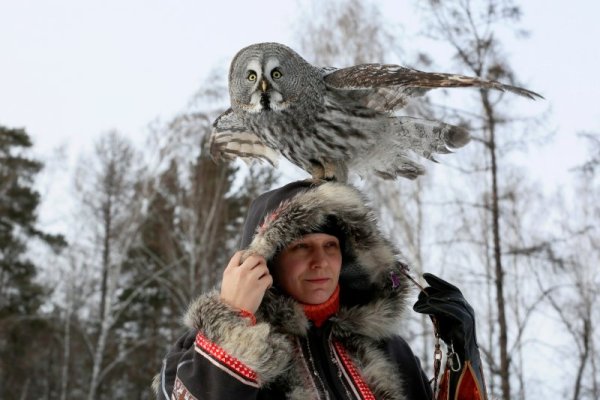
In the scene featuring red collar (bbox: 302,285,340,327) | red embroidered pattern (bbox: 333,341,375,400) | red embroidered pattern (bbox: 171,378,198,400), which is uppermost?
red collar (bbox: 302,285,340,327)

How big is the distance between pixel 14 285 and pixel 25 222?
170 centimetres

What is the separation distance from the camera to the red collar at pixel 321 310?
206 cm

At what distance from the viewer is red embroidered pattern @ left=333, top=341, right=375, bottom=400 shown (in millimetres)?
1944

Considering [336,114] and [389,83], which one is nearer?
[389,83]

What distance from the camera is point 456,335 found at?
6.83 ft

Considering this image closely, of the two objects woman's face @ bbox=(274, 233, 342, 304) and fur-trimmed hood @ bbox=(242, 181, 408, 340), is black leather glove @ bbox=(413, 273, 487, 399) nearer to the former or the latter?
fur-trimmed hood @ bbox=(242, 181, 408, 340)

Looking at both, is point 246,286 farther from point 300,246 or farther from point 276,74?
point 276,74

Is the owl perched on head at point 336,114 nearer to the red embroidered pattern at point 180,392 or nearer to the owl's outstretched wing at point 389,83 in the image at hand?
the owl's outstretched wing at point 389,83

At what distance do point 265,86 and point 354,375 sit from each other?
1373 mm

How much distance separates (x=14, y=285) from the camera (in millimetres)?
17953

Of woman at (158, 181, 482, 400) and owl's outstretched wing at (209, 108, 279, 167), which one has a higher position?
owl's outstretched wing at (209, 108, 279, 167)

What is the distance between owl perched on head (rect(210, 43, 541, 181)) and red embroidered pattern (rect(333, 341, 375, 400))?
79cm

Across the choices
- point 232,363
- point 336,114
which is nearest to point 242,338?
point 232,363

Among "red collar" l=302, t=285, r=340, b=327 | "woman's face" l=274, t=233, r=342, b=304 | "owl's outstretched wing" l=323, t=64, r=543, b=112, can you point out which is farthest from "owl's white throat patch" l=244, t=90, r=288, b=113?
"red collar" l=302, t=285, r=340, b=327
